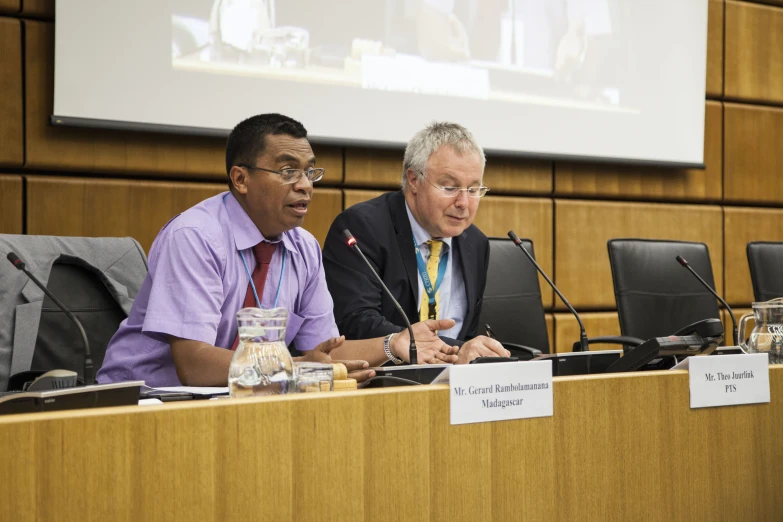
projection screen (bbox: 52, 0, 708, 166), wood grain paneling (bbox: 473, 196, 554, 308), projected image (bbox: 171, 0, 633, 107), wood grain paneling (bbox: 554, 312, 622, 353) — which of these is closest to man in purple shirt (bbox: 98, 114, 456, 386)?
projection screen (bbox: 52, 0, 708, 166)

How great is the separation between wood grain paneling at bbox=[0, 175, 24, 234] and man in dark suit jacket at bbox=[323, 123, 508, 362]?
1.16m

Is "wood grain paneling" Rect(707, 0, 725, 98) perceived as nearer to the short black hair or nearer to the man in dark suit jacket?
the man in dark suit jacket

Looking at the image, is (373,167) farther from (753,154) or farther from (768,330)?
(753,154)

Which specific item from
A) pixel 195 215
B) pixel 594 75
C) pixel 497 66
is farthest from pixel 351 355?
pixel 594 75

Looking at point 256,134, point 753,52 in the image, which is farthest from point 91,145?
point 753,52

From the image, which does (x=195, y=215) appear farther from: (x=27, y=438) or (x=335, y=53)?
(x=335, y=53)

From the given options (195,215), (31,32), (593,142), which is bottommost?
(195,215)

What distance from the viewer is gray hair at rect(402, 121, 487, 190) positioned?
2.53 m

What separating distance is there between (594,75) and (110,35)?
226cm

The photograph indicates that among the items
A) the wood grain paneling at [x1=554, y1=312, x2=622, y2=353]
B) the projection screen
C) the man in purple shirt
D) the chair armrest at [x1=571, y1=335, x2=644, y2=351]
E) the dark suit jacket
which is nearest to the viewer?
the man in purple shirt

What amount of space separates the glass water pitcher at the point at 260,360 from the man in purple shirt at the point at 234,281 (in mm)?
440

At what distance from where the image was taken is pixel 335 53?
130 inches

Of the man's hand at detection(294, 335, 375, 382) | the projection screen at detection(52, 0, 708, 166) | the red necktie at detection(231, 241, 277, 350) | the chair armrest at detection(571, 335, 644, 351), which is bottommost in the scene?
the chair armrest at detection(571, 335, 644, 351)

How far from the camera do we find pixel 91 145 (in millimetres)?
2924
